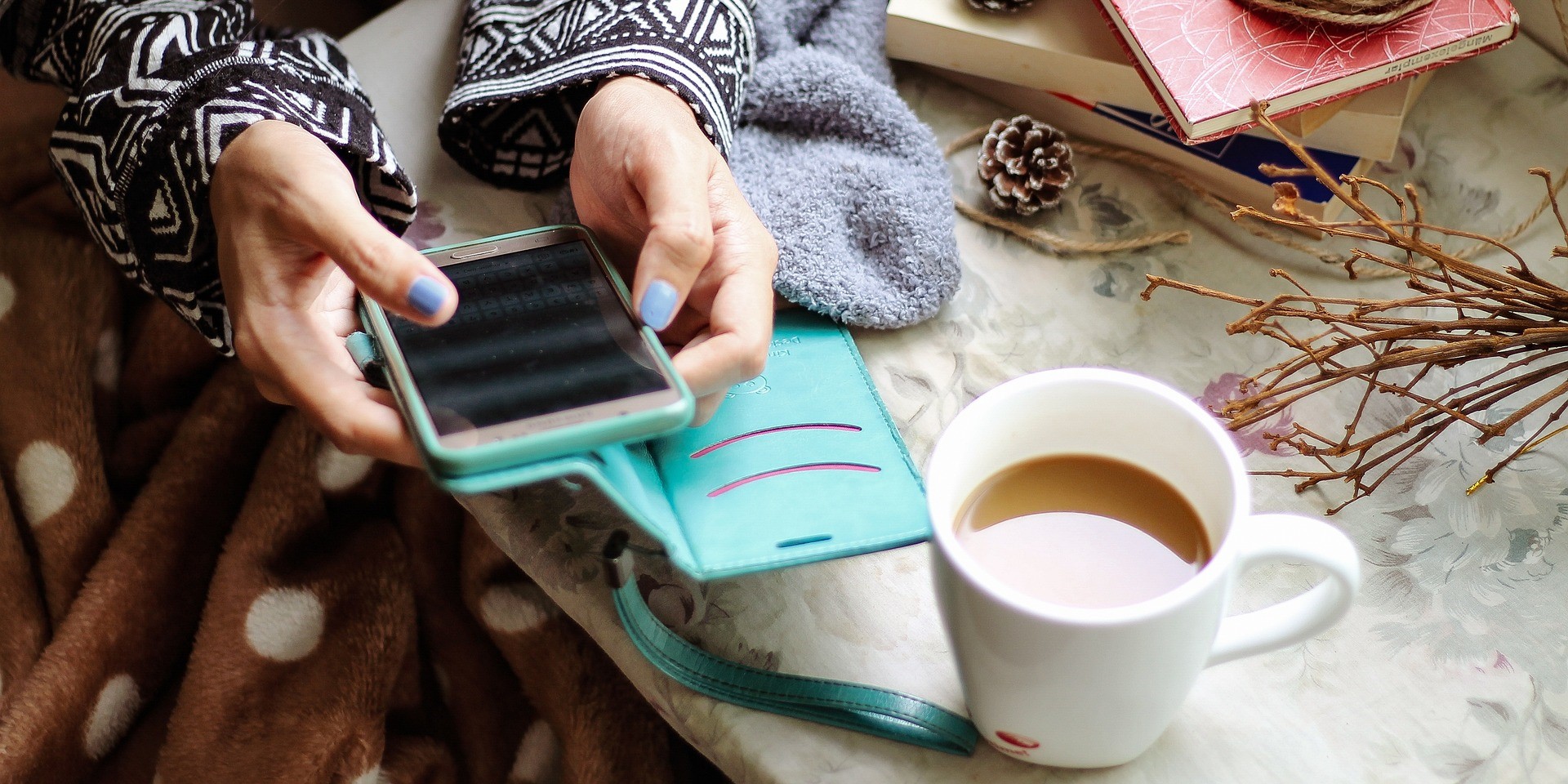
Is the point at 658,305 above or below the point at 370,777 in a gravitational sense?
above

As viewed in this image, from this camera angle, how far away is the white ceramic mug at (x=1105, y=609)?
1.13 ft

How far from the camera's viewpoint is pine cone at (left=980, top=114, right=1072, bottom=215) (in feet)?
2.04

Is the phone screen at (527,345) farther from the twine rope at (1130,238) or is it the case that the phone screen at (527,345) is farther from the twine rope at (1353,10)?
the twine rope at (1353,10)

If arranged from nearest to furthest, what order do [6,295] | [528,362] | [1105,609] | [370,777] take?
[1105,609] → [528,362] → [370,777] → [6,295]

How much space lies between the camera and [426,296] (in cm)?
44

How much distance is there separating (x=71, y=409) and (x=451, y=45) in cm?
39

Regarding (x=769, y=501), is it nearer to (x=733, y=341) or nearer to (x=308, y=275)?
(x=733, y=341)

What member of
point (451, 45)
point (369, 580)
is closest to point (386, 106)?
point (451, 45)

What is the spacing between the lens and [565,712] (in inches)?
26.2

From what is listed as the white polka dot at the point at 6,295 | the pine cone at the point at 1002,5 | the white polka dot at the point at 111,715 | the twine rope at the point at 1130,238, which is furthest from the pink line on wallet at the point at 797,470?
the white polka dot at the point at 6,295

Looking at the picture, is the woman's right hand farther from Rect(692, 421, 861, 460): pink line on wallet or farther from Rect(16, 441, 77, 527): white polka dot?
Rect(16, 441, 77, 527): white polka dot

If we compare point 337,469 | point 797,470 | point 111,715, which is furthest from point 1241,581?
point 111,715

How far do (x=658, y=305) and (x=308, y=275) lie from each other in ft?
0.63

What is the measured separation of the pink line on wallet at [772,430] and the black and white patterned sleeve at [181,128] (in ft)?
0.80
